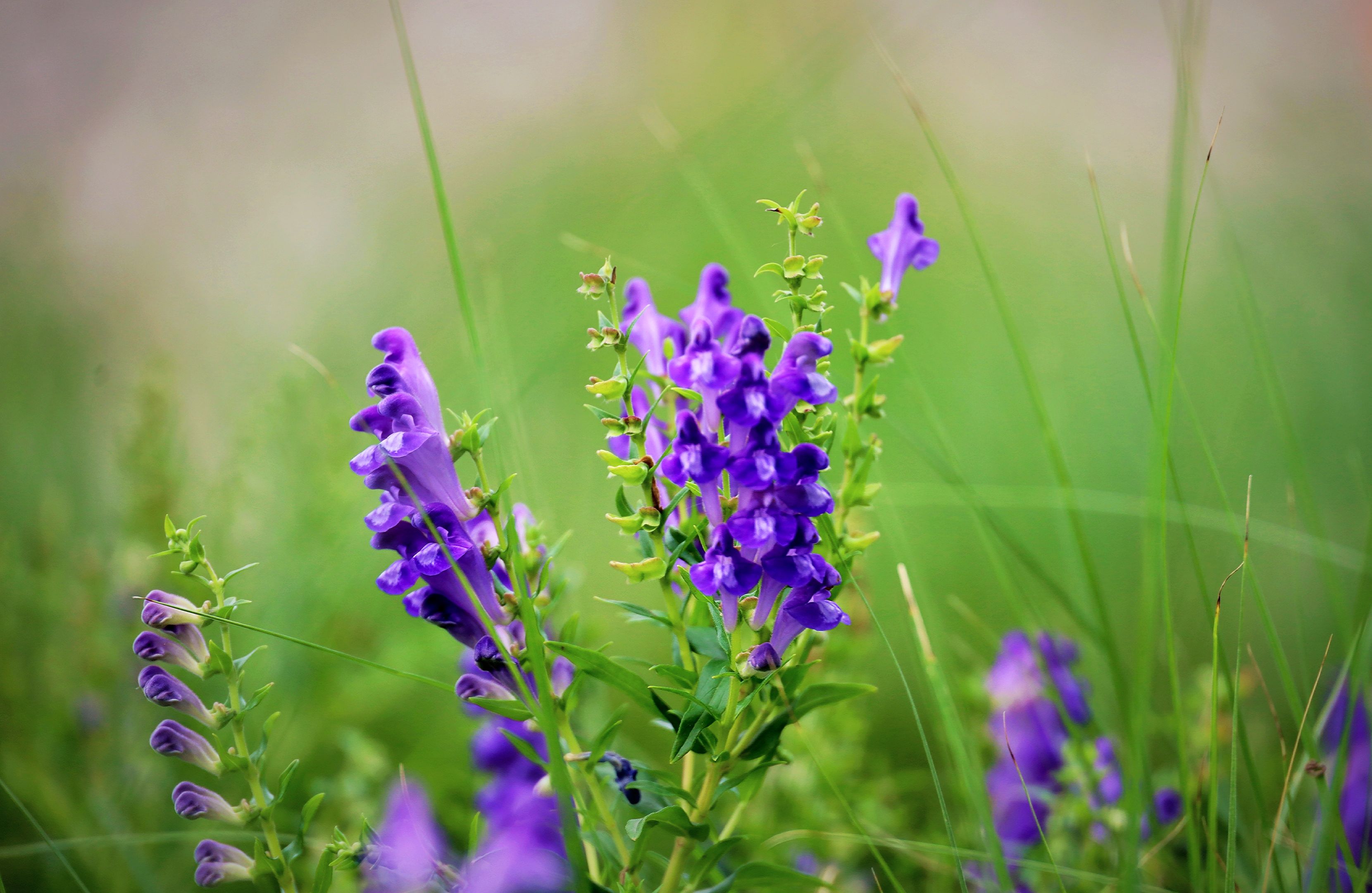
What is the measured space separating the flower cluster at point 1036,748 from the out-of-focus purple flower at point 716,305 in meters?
0.59

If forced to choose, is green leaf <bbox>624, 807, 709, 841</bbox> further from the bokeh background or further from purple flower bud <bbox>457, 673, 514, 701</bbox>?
the bokeh background

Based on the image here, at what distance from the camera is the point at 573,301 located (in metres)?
2.46

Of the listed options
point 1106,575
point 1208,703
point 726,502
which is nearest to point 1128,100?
point 1106,575

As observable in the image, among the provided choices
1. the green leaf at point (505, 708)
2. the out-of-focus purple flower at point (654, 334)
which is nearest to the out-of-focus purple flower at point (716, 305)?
the out-of-focus purple flower at point (654, 334)

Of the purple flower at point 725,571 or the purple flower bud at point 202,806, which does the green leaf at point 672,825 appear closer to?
the purple flower at point 725,571

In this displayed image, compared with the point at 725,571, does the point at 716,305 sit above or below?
above

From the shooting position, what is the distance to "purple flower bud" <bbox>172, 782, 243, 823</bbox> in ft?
2.31

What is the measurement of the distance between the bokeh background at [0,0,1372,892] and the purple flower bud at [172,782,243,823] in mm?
191

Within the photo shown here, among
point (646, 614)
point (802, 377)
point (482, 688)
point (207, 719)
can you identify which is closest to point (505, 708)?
point (482, 688)

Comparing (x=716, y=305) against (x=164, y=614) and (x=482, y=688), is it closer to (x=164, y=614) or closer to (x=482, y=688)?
(x=482, y=688)

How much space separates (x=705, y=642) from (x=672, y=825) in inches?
5.6

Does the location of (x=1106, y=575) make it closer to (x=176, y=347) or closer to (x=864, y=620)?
(x=864, y=620)

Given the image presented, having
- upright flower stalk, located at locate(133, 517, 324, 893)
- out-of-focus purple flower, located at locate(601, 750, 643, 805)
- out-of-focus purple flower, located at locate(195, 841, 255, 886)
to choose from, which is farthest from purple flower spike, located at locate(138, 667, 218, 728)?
out-of-focus purple flower, located at locate(601, 750, 643, 805)

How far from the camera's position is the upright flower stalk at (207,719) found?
67cm
